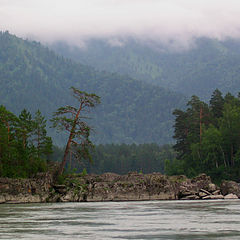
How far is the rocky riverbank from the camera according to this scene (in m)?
61.0

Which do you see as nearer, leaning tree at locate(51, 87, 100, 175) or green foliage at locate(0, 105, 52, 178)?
green foliage at locate(0, 105, 52, 178)

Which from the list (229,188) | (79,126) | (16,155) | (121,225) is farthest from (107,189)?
(121,225)

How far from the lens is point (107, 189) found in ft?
213

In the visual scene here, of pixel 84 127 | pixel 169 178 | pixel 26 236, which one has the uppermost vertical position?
pixel 84 127

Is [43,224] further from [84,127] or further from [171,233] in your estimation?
[84,127]

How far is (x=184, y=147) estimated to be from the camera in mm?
116625

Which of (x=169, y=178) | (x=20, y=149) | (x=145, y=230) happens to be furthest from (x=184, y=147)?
(x=145, y=230)

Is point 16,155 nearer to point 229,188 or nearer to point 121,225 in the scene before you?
point 229,188

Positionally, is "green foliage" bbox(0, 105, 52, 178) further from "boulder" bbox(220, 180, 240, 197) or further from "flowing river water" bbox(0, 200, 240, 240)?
"boulder" bbox(220, 180, 240, 197)

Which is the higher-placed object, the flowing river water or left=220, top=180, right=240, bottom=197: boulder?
left=220, top=180, right=240, bottom=197: boulder

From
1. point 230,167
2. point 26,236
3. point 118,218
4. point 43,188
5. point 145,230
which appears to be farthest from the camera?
point 230,167

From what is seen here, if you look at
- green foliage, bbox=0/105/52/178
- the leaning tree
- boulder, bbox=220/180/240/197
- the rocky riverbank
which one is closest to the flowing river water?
the rocky riverbank

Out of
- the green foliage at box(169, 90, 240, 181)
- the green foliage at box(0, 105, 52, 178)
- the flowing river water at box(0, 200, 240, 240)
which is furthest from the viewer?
the green foliage at box(169, 90, 240, 181)

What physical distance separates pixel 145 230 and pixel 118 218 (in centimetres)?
782
